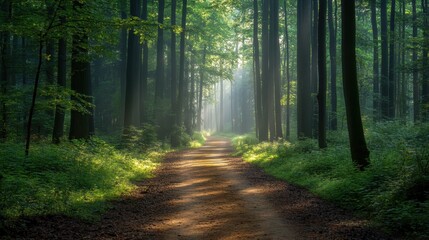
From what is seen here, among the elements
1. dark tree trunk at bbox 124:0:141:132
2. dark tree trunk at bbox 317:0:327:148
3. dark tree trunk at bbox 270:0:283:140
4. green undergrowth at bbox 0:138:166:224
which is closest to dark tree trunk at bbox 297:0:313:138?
dark tree trunk at bbox 317:0:327:148

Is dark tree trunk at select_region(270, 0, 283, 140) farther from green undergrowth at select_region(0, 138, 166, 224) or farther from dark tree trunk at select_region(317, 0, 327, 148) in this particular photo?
green undergrowth at select_region(0, 138, 166, 224)

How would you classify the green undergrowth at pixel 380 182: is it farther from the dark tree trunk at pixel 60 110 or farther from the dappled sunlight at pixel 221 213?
the dark tree trunk at pixel 60 110

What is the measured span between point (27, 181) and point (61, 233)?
219cm

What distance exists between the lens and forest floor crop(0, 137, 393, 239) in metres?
6.41

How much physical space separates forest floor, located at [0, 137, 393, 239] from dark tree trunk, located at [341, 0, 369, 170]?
6.66 ft

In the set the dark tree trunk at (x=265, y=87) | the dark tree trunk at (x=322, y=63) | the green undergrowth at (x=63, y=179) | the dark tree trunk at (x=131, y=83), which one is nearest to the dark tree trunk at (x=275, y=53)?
the dark tree trunk at (x=265, y=87)

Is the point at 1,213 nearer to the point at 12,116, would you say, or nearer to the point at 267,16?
the point at 12,116

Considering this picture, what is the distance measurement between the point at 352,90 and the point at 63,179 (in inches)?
342

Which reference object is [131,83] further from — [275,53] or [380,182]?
[380,182]

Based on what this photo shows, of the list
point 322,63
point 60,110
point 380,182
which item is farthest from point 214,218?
point 60,110

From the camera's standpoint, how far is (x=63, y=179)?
924 centimetres

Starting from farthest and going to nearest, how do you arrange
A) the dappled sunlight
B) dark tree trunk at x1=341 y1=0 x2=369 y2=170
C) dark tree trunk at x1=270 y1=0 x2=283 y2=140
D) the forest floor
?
dark tree trunk at x1=270 y1=0 x2=283 y2=140 < dark tree trunk at x1=341 y1=0 x2=369 y2=170 < the dappled sunlight < the forest floor

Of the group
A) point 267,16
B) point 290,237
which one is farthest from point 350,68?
point 267,16

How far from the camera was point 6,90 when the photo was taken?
53.5ft
